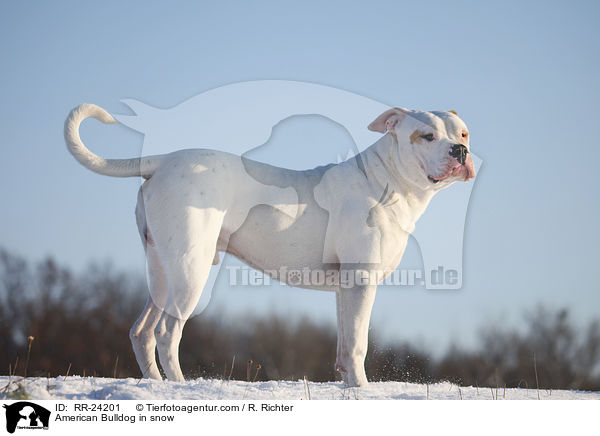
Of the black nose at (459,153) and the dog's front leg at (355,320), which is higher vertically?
the black nose at (459,153)

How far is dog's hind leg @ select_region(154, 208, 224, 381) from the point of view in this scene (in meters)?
5.56

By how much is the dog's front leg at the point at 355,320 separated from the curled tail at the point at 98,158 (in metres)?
2.32

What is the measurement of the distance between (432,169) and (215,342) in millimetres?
23963

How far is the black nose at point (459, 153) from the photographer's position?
5574 millimetres

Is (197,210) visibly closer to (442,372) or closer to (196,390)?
(196,390)

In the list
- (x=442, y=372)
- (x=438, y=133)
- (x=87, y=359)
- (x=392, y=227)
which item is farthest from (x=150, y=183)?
(x=87, y=359)

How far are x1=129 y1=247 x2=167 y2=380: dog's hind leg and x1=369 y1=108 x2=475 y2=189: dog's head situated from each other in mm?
2774

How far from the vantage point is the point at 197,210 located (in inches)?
221

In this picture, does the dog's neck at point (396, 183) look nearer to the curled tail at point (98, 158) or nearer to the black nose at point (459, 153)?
the black nose at point (459, 153)

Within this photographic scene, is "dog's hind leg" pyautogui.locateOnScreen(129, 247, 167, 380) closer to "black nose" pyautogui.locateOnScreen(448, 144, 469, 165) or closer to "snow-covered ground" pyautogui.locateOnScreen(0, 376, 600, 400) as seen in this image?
"snow-covered ground" pyautogui.locateOnScreen(0, 376, 600, 400)

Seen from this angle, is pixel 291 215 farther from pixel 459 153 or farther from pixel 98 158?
pixel 98 158

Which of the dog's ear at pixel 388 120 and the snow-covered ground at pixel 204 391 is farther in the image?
the dog's ear at pixel 388 120
